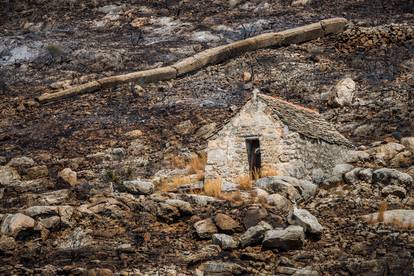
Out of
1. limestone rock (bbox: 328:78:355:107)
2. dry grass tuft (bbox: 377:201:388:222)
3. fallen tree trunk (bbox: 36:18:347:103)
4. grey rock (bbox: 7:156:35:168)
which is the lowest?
dry grass tuft (bbox: 377:201:388:222)

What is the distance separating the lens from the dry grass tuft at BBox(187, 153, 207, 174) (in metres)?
20.2

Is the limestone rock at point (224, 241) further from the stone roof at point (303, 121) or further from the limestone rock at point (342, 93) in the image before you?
the limestone rock at point (342, 93)

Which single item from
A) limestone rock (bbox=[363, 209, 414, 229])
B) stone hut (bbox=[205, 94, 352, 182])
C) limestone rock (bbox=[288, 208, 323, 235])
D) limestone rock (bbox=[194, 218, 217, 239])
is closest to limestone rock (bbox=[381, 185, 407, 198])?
limestone rock (bbox=[363, 209, 414, 229])

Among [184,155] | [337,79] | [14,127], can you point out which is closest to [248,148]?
[184,155]

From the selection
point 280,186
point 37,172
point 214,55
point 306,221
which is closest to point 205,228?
point 306,221

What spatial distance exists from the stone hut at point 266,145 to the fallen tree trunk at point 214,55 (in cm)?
1187

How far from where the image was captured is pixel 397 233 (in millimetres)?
13086

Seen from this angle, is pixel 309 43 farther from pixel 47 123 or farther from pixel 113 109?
pixel 47 123

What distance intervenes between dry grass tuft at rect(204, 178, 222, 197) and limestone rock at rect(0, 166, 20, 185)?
6627mm

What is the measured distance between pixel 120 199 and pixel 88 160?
7272mm

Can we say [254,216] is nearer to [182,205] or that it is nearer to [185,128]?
[182,205]

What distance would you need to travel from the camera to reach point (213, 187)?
58.1 feet

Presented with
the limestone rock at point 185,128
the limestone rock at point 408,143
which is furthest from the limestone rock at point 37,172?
the limestone rock at point 408,143

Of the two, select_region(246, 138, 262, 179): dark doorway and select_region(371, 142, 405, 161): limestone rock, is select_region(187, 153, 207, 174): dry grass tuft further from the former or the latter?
select_region(371, 142, 405, 161): limestone rock
